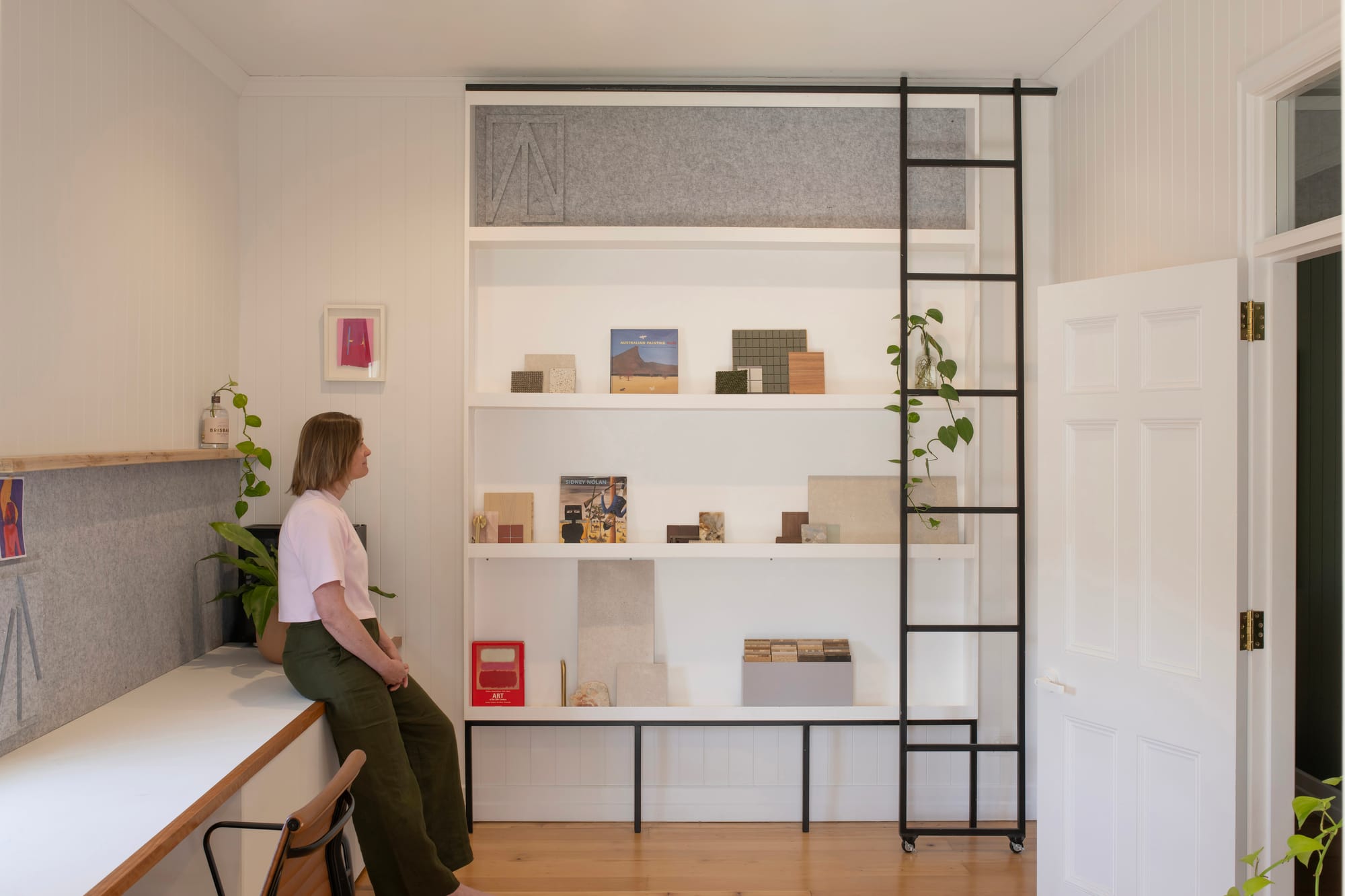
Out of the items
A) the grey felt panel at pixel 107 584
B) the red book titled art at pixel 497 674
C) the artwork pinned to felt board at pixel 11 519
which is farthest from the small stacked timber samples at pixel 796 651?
the artwork pinned to felt board at pixel 11 519

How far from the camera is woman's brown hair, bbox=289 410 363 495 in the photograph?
8.07 ft

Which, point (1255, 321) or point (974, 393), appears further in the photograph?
point (974, 393)

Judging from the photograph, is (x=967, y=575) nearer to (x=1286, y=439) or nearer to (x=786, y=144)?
(x=1286, y=439)

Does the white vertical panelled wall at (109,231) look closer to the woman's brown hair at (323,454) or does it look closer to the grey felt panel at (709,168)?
the woman's brown hair at (323,454)

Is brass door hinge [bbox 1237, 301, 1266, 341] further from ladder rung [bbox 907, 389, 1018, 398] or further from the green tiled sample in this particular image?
the green tiled sample

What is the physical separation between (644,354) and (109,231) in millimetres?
1774

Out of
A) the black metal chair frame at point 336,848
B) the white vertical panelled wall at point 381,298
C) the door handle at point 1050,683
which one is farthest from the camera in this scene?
the white vertical panelled wall at point 381,298

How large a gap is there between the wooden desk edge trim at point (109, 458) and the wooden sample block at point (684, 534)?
1.65 m

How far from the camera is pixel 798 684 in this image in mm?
3141

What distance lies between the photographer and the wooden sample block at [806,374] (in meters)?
3.15

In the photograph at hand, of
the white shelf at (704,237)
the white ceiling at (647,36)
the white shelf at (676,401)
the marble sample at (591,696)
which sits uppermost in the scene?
the white ceiling at (647,36)

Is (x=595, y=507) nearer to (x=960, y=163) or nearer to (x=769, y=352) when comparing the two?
(x=769, y=352)

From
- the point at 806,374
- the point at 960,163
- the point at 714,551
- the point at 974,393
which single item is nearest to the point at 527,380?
the point at 714,551

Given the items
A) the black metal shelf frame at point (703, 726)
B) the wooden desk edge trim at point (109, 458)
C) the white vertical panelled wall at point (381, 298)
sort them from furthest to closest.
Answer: the white vertical panelled wall at point (381, 298) < the black metal shelf frame at point (703, 726) < the wooden desk edge trim at point (109, 458)
